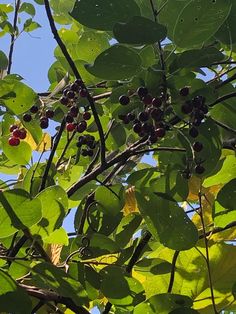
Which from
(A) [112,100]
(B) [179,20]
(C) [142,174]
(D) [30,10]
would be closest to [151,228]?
(C) [142,174]

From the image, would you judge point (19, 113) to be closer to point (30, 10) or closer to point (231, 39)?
point (231, 39)

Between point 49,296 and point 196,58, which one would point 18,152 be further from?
point 196,58

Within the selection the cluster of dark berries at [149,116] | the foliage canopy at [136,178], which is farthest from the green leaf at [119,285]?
the cluster of dark berries at [149,116]

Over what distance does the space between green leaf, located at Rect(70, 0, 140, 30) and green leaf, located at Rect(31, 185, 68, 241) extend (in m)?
0.27

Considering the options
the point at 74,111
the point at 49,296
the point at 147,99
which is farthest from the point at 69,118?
the point at 49,296

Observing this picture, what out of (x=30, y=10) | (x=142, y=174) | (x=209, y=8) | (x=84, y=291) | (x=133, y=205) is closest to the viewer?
(x=209, y=8)

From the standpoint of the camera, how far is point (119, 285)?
3.49 ft

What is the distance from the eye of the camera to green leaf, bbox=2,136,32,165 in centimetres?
130

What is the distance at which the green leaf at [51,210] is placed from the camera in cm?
100

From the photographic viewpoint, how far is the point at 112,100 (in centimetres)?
110

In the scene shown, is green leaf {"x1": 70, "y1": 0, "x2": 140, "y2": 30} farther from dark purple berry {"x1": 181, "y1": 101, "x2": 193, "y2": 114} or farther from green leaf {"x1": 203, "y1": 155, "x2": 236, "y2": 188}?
green leaf {"x1": 203, "y1": 155, "x2": 236, "y2": 188}

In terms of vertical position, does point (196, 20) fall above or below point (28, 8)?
below

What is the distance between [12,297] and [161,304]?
9.8 inches

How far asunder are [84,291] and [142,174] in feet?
0.82
